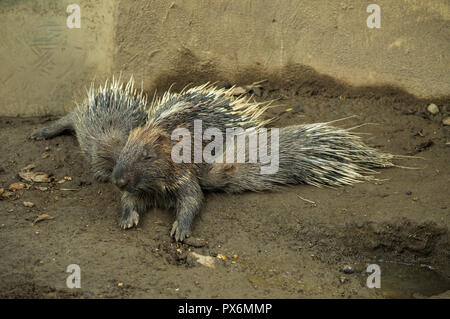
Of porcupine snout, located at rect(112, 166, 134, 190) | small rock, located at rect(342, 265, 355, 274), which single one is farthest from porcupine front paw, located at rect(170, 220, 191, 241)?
small rock, located at rect(342, 265, 355, 274)

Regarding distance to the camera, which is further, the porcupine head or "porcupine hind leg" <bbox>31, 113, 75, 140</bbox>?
"porcupine hind leg" <bbox>31, 113, 75, 140</bbox>

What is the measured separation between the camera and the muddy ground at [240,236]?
381 centimetres

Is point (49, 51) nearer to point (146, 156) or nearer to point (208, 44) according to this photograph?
point (208, 44)

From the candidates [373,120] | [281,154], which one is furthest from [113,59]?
[373,120]

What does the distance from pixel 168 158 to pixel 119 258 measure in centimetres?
113

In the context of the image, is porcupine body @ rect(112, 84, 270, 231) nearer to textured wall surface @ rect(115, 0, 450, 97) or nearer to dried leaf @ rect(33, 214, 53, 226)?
dried leaf @ rect(33, 214, 53, 226)

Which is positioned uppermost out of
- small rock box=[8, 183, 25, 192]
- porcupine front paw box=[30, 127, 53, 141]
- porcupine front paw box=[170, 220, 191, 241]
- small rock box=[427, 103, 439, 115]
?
small rock box=[427, 103, 439, 115]

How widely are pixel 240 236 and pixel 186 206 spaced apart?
1.89ft

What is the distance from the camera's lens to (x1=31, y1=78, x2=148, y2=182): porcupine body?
5.34m

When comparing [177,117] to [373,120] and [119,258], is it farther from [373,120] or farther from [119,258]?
[373,120]

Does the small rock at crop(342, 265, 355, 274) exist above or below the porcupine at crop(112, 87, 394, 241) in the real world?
below

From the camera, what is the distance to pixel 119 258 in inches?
159

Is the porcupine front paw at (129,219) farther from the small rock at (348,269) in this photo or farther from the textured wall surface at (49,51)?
the textured wall surface at (49,51)

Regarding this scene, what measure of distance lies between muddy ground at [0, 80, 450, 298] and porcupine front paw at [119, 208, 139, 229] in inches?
2.6
